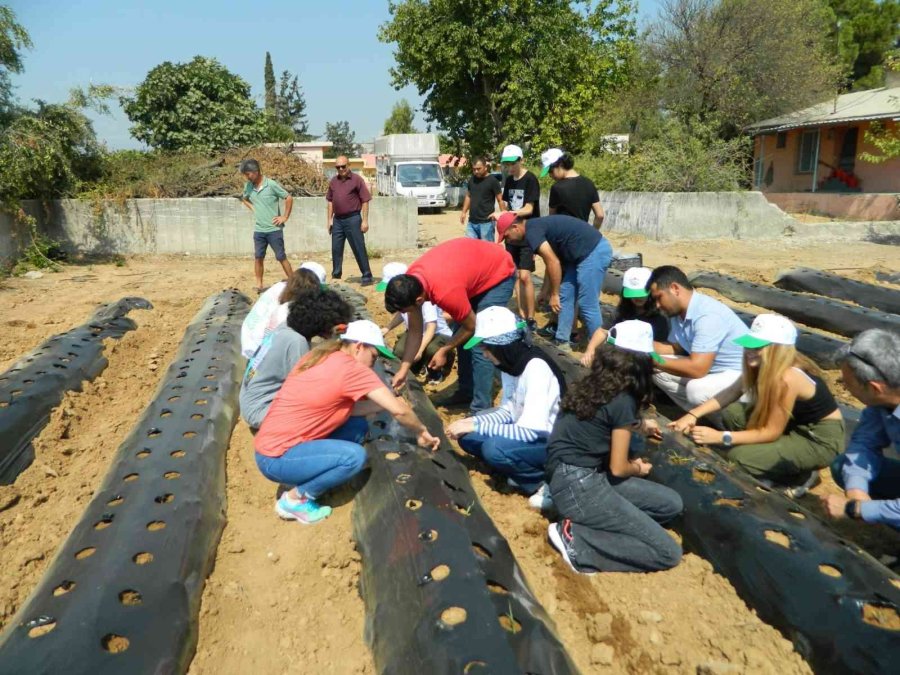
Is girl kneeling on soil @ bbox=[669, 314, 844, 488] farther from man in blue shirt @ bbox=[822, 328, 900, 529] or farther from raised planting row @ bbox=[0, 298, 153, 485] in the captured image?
raised planting row @ bbox=[0, 298, 153, 485]

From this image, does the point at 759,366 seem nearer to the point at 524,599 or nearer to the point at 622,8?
the point at 524,599

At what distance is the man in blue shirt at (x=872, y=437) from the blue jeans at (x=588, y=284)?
255 cm

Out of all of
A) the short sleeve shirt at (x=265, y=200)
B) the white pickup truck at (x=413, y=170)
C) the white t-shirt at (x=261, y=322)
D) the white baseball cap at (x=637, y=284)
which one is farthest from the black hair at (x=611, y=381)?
the white pickup truck at (x=413, y=170)

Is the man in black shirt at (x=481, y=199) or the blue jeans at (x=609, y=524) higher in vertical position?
the man in black shirt at (x=481, y=199)

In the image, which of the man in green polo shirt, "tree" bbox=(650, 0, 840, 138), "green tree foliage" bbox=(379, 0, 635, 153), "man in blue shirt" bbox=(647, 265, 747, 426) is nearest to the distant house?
Answer: "tree" bbox=(650, 0, 840, 138)

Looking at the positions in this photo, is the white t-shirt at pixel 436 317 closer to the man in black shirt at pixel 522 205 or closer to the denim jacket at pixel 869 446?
the man in black shirt at pixel 522 205

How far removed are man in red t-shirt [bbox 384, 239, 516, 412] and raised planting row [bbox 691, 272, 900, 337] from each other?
3866 millimetres

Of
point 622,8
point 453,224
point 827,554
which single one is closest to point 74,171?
point 453,224

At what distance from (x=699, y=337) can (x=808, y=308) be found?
3.77 meters

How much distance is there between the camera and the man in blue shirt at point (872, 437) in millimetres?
2783

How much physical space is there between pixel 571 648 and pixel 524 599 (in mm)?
364

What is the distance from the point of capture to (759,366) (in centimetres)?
348

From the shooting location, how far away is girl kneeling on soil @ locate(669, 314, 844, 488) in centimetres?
341

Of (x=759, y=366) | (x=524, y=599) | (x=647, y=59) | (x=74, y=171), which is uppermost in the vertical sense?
(x=647, y=59)
